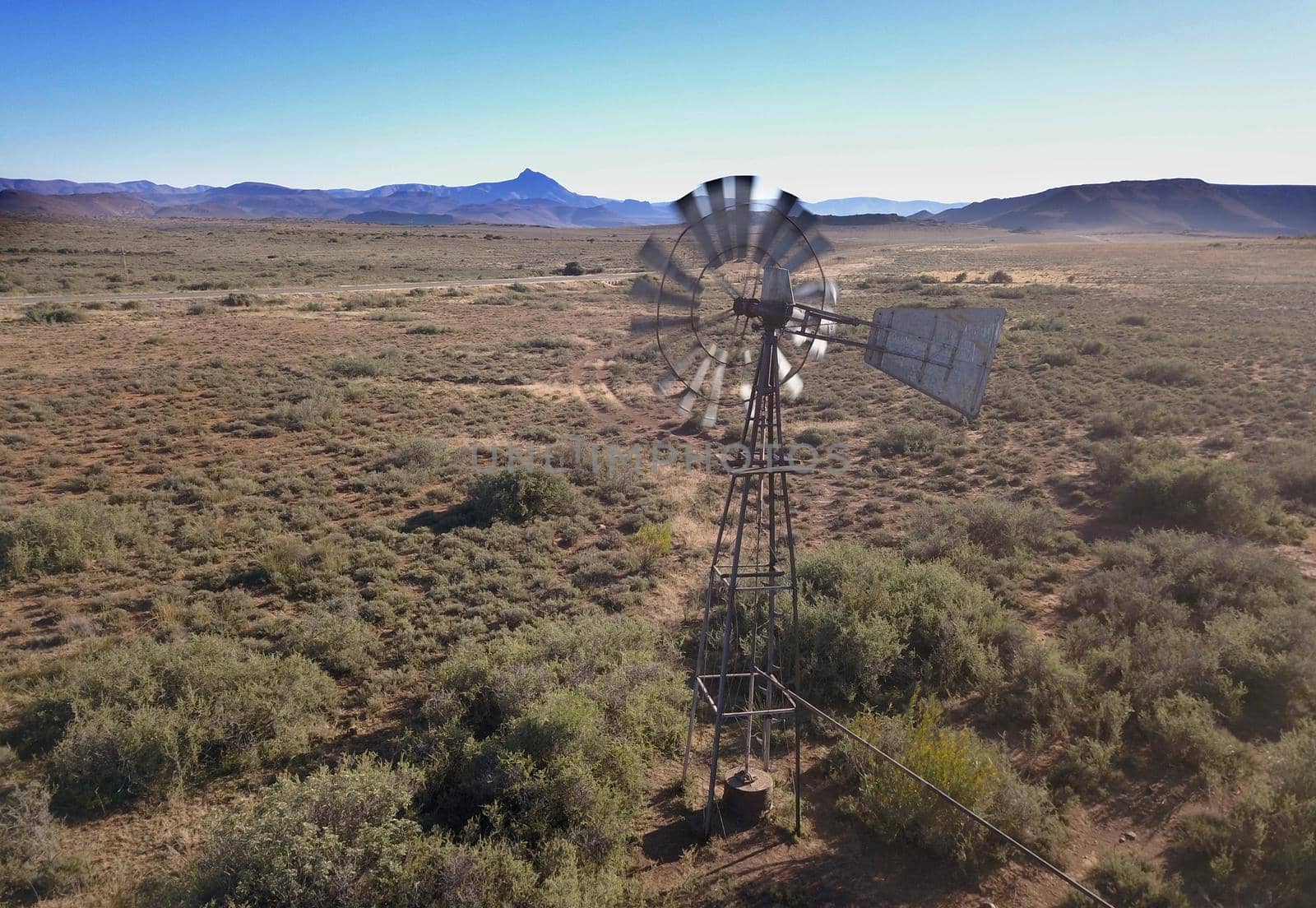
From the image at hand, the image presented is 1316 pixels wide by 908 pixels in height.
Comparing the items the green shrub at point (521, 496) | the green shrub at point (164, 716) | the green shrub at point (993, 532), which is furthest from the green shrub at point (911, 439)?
the green shrub at point (164, 716)

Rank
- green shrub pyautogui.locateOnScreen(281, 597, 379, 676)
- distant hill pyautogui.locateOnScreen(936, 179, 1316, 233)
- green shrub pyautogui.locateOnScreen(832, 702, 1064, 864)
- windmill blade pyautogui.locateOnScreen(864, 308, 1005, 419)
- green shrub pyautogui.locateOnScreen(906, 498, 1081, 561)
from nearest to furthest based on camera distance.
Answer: windmill blade pyautogui.locateOnScreen(864, 308, 1005, 419)
green shrub pyautogui.locateOnScreen(832, 702, 1064, 864)
green shrub pyautogui.locateOnScreen(281, 597, 379, 676)
green shrub pyautogui.locateOnScreen(906, 498, 1081, 561)
distant hill pyautogui.locateOnScreen(936, 179, 1316, 233)

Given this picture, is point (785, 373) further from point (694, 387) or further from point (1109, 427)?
point (1109, 427)

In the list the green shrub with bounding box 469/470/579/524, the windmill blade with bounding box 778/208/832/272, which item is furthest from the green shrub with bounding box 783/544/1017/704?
the green shrub with bounding box 469/470/579/524

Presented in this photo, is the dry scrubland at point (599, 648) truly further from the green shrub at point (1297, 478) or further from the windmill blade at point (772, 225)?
the windmill blade at point (772, 225)

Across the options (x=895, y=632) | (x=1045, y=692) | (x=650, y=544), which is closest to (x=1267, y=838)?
(x=1045, y=692)

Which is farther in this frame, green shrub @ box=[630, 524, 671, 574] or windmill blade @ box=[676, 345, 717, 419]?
green shrub @ box=[630, 524, 671, 574]

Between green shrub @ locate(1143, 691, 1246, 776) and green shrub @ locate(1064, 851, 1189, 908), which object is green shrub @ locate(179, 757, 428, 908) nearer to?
green shrub @ locate(1064, 851, 1189, 908)

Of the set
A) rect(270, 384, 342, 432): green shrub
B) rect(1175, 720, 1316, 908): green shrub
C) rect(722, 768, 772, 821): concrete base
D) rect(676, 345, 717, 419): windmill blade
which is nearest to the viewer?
rect(1175, 720, 1316, 908): green shrub
